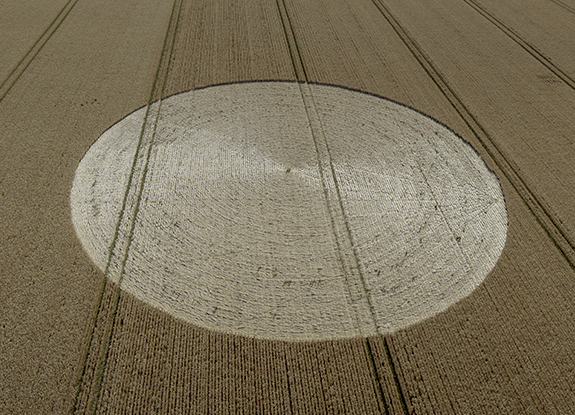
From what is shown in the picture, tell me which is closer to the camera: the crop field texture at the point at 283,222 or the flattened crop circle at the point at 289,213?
the crop field texture at the point at 283,222

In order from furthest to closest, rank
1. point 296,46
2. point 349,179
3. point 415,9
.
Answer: point 415,9 → point 296,46 → point 349,179

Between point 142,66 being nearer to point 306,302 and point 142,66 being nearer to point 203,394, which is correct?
point 306,302

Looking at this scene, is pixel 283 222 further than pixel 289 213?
No

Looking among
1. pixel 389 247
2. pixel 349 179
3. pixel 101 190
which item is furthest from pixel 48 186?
pixel 389 247

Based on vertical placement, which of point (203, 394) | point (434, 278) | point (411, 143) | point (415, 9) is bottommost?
point (203, 394)

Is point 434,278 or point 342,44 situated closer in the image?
point 434,278
